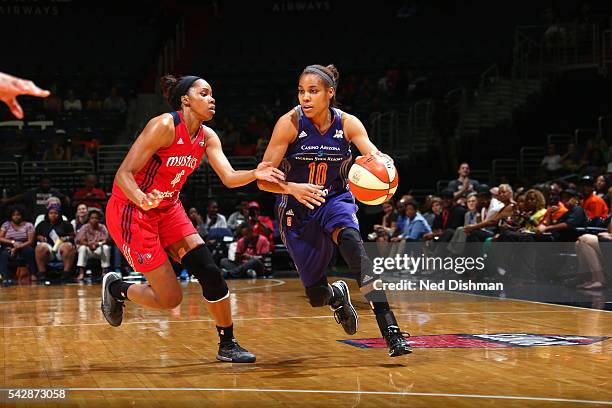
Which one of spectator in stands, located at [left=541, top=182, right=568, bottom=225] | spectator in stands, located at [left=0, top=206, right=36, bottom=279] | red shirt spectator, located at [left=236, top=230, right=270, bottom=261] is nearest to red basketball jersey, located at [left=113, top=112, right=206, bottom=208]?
spectator in stands, located at [left=541, top=182, right=568, bottom=225]

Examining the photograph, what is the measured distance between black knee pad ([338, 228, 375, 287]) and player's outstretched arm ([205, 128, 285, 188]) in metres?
0.62

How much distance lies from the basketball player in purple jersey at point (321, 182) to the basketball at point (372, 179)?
A: 0.14 metres

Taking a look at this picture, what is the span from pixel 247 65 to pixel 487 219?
49.0 feet

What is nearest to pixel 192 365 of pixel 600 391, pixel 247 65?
pixel 600 391

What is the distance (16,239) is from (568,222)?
8667mm

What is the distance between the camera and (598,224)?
39.7ft

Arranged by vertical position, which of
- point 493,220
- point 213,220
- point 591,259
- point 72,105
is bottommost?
point 591,259

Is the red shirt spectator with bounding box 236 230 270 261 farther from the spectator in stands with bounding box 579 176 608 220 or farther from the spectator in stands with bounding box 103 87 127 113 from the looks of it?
the spectator in stands with bounding box 103 87 127 113

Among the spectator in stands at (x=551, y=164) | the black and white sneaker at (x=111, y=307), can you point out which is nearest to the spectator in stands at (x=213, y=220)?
A: the spectator in stands at (x=551, y=164)

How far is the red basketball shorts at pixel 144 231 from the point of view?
20.3ft

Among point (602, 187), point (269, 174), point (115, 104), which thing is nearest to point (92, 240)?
point (602, 187)

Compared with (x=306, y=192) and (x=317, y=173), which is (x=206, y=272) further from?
(x=317, y=173)

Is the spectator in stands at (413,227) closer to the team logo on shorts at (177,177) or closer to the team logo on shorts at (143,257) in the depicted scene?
the team logo on shorts at (177,177)

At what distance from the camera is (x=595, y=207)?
12.6 m
